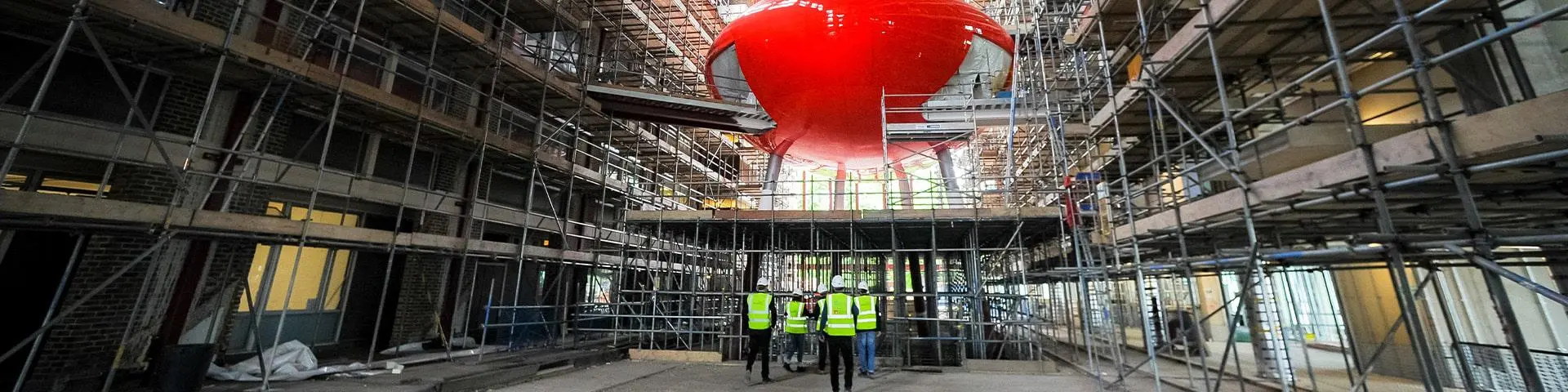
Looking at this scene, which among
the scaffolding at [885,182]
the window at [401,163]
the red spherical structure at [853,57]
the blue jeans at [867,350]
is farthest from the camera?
the window at [401,163]

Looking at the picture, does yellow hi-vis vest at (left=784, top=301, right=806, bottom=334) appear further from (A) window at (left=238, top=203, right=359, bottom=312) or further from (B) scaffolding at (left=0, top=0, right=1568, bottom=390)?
(A) window at (left=238, top=203, right=359, bottom=312)

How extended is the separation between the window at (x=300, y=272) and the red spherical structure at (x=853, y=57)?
7.44 meters

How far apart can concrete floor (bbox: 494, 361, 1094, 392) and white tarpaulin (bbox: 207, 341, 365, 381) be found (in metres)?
2.45

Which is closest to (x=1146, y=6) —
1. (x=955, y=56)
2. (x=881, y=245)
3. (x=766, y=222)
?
(x=955, y=56)

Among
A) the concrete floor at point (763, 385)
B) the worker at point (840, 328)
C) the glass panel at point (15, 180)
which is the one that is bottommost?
the concrete floor at point (763, 385)

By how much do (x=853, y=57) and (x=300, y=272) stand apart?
9977 mm

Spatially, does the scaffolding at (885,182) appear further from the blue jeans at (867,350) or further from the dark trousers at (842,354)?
the dark trousers at (842,354)

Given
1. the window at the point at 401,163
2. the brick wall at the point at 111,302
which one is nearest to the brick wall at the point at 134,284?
the brick wall at the point at 111,302

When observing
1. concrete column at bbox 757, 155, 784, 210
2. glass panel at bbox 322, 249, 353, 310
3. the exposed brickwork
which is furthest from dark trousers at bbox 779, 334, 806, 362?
the exposed brickwork

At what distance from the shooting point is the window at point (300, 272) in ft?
29.1

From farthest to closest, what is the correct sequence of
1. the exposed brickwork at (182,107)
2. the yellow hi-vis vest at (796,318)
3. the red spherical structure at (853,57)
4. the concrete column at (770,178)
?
the concrete column at (770,178) → the red spherical structure at (853,57) → the yellow hi-vis vest at (796,318) → the exposed brickwork at (182,107)

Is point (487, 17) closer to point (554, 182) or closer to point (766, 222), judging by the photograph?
point (554, 182)

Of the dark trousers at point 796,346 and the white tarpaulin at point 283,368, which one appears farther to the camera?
the dark trousers at point 796,346

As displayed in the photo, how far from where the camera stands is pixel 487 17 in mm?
12523
